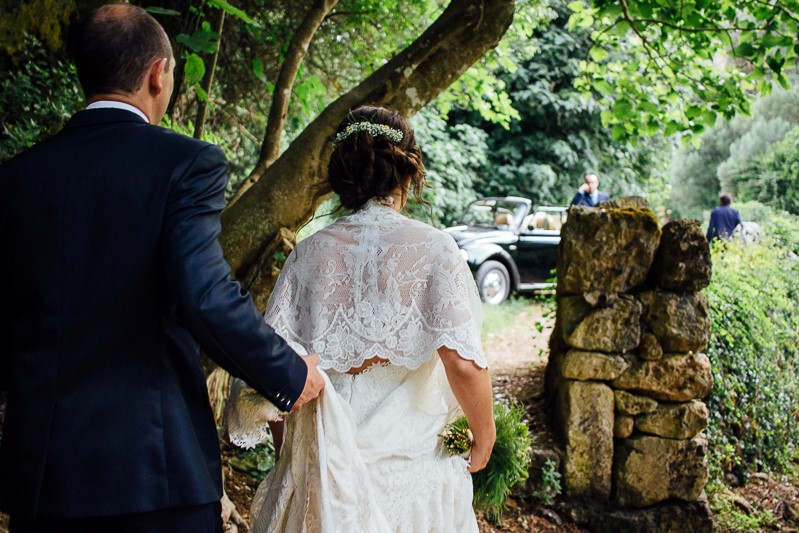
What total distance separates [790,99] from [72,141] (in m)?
23.3

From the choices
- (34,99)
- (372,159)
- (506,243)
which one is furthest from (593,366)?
(506,243)

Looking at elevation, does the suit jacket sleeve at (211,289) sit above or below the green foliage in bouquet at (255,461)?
above

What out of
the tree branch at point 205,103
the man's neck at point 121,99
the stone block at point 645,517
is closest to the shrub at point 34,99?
the tree branch at point 205,103

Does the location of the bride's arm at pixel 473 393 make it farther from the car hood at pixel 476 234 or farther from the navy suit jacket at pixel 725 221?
the navy suit jacket at pixel 725 221

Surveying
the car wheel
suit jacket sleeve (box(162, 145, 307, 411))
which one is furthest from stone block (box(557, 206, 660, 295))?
the car wheel

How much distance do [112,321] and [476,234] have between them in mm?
10548

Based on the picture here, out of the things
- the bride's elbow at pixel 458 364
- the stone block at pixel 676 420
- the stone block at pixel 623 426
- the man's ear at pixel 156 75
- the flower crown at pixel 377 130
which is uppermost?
the man's ear at pixel 156 75

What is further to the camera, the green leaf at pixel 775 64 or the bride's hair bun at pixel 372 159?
the green leaf at pixel 775 64

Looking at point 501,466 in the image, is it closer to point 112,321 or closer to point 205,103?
point 112,321

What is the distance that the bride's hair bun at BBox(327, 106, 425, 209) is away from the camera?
233 cm

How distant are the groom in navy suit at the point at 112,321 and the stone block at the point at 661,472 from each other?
3731 millimetres

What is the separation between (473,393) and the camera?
224 cm

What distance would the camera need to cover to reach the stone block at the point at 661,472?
481 centimetres

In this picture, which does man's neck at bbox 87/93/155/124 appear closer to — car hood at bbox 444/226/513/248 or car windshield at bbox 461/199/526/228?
car hood at bbox 444/226/513/248
